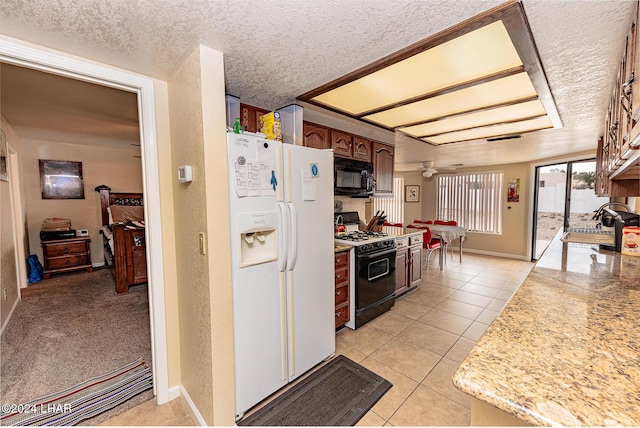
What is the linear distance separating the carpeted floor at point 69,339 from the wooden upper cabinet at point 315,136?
247 cm

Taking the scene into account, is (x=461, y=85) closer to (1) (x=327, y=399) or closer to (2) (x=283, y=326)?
(2) (x=283, y=326)

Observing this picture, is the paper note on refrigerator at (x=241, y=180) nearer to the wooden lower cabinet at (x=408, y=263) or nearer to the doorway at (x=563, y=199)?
the wooden lower cabinet at (x=408, y=263)

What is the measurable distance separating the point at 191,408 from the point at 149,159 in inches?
64.6

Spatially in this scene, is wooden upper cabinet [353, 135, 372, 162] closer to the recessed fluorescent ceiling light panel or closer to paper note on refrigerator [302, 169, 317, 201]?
the recessed fluorescent ceiling light panel

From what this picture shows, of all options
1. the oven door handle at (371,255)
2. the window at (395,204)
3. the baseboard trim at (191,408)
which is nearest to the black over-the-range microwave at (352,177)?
the oven door handle at (371,255)

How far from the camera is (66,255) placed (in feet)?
14.7

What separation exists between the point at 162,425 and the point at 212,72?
214 cm

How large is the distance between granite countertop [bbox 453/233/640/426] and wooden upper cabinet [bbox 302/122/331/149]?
82.0 inches

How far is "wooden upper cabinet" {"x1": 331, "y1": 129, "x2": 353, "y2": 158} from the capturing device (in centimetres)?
293

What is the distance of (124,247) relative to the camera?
3770 mm

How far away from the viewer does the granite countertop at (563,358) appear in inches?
23.0

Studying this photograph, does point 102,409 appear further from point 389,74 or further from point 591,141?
point 591,141

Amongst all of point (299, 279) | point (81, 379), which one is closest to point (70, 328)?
point (81, 379)

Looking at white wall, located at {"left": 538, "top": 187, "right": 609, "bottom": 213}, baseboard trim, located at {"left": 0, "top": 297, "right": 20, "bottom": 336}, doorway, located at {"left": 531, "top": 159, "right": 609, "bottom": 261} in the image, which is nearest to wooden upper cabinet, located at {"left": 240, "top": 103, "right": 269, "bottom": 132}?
baseboard trim, located at {"left": 0, "top": 297, "right": 20, "bottom": 336}
